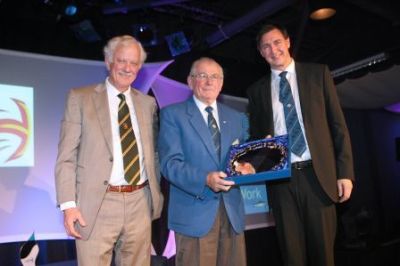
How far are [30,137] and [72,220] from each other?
251 centimetres

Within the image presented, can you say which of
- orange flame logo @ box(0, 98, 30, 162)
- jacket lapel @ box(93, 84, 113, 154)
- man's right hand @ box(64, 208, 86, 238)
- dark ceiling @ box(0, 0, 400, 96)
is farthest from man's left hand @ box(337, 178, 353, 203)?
orange flame logo @ box(0, 98, 30, 162)

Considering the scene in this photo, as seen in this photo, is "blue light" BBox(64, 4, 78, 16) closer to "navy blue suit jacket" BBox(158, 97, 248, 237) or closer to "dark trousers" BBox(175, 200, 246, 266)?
"navy blue suit jacket" BBox(158, 97, 248, 237)

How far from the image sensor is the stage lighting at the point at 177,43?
5.43 meters

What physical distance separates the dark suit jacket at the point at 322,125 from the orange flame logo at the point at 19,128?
282cm

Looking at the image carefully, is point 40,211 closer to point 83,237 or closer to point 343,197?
point 83,237

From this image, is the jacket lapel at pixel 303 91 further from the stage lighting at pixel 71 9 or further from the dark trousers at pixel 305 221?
the stage lighting at pixel 71 9

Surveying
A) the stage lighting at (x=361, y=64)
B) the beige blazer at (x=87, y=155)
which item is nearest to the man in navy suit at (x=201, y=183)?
the beige blazer at (x=87, y=155)

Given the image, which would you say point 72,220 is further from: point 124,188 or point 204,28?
point 204,28

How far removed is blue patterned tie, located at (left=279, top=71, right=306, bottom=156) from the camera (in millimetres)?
2229

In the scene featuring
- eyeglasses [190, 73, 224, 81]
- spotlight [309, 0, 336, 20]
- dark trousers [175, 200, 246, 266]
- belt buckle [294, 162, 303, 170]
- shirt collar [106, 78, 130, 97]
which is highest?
spotlight [309, 0, 336, 20]

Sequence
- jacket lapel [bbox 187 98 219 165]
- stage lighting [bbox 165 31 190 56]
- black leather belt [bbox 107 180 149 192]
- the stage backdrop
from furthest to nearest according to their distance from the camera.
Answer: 1. stage lighting [bbox 165 31 190 56]
2. the stage backdrop
3. jacket lapel [bbox 187 98 219 165]
4. black leather belt [bbox 107 180 149 192]

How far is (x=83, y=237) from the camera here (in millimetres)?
1976

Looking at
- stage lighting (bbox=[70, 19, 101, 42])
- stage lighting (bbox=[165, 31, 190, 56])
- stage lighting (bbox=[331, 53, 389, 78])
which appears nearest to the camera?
stage lighting (bbox=[70, 19, 101, 42])

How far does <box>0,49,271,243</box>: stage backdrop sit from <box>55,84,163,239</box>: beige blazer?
224 centimetres
